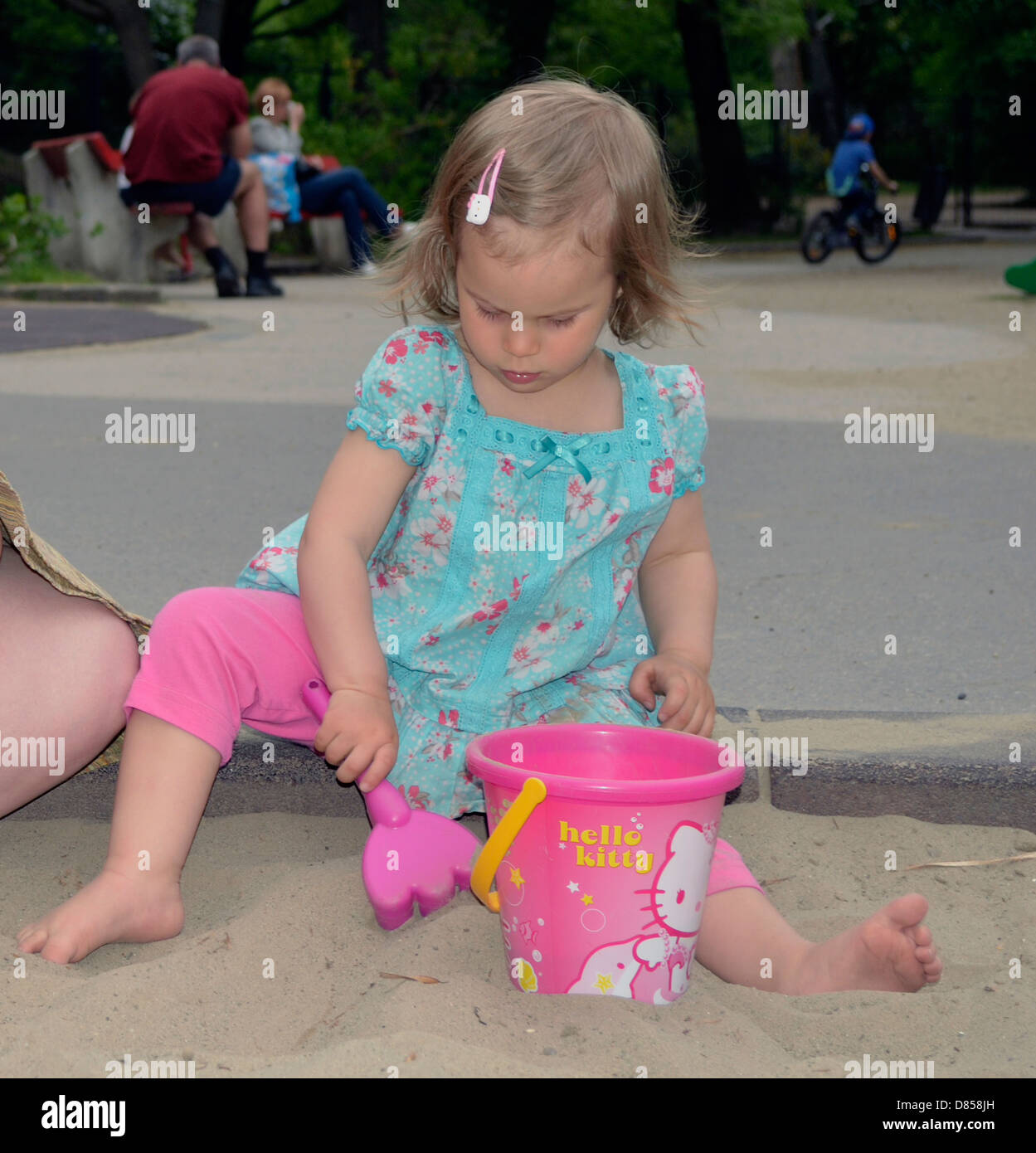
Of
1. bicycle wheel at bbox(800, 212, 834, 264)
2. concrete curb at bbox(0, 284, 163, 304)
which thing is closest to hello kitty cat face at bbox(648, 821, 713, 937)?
concrete curb at bbox(0, 284, 163, 304)

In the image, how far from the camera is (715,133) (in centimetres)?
2138

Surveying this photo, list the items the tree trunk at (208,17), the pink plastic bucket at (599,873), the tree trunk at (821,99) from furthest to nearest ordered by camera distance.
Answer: the tree trunk at (821,99) → the tree trunk at (208,17) → the pink plastic bucket at (599,873)

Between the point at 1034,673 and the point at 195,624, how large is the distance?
174 centimetres

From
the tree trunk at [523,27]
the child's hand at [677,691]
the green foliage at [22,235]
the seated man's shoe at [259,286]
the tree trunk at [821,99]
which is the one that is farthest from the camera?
the tree trunk at [821,99]

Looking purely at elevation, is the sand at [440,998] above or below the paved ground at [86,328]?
above

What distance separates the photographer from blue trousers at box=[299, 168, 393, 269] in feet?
43.1

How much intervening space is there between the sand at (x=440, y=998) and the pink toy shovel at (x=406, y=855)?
4cm

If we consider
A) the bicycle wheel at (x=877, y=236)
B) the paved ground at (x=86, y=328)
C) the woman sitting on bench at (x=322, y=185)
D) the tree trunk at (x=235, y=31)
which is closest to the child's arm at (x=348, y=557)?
the paved ground at (x=86, y=328)

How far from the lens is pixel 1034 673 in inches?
124

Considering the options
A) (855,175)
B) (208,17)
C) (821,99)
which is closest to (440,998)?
(855,175)

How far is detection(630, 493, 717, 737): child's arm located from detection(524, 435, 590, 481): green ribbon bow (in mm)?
234

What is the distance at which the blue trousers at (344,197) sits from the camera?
13.1 meters

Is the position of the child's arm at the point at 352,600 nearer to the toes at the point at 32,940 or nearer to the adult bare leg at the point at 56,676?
the adult bare leg at the point at 56,676
